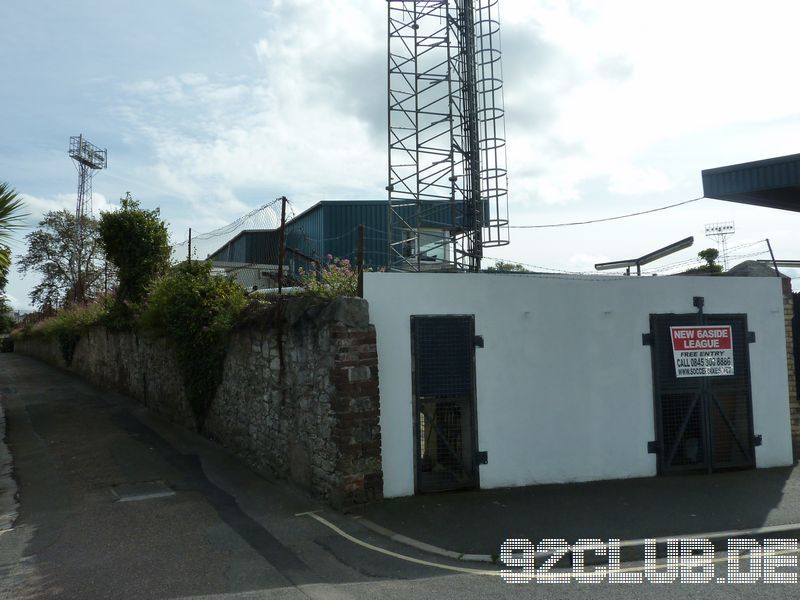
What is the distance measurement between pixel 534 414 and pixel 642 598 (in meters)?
3.94

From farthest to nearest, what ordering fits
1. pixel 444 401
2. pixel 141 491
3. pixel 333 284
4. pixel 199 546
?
pixel 141 491
pixel 333 284
pixel 444 401
pixel 199 546

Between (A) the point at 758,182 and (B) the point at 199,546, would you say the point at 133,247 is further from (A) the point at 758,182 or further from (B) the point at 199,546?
(A) the point at 758,182

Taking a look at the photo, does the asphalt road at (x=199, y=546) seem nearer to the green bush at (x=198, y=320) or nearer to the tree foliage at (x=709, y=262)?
the green bush at (x=198, y=320)

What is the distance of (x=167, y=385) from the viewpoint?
51.3 ft

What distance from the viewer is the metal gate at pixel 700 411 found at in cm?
1022

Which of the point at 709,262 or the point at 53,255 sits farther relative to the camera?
the point at 53,255

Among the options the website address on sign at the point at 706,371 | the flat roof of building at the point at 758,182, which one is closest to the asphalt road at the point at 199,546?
the website address on sign at the point at 706,371

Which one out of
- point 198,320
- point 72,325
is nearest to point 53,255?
point 72,325

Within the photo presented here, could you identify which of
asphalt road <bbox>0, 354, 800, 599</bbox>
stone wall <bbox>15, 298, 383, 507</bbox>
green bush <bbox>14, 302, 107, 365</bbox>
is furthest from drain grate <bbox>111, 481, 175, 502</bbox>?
green bush <bbox>14, 302, 107, 365</bbox>

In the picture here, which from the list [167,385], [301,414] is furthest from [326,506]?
[167,385]

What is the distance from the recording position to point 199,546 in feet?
24.2

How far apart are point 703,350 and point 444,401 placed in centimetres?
455

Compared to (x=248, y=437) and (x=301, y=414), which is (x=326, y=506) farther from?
(x=248, y=437)

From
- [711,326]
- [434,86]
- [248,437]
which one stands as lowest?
[248,437]
